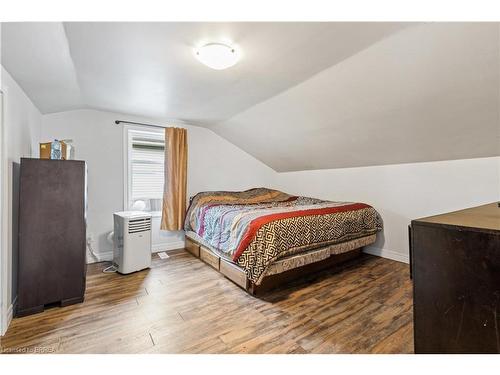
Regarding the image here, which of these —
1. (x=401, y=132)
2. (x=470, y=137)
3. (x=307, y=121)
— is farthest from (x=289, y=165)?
(x=470, y=137)

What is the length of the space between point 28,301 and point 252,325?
1.77 metres

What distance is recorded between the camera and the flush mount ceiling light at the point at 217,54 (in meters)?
1.62

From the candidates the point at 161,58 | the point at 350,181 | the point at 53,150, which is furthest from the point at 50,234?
the point at 350,181

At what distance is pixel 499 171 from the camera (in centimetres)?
233

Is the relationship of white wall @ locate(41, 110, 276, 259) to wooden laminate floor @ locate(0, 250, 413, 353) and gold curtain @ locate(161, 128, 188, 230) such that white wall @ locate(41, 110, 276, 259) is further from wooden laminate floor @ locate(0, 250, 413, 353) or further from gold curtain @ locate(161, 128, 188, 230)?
wooden laminate floor @ locate(0, 250, 413, 353)

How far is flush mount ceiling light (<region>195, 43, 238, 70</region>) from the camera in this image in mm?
1621

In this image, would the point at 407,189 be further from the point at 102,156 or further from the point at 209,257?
the point at 102,156

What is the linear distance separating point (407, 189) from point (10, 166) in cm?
407

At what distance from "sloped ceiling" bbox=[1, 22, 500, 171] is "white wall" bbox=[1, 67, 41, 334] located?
148 millimetres

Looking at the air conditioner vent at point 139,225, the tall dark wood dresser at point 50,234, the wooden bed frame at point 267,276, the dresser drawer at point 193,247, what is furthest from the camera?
the dresser drawer at point 193,247

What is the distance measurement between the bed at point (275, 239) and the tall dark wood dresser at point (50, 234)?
1.32 m

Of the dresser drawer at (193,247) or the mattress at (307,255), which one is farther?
the dresser drawer at (193,247)

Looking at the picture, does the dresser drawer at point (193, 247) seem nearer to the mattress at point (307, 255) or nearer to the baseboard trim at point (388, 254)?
the mattress at point (307, 255)

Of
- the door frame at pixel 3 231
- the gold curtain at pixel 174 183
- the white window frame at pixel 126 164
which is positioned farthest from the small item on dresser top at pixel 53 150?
the gold curtain at pixel 174 183
